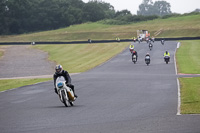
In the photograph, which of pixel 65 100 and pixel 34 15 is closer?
pixel 65 100

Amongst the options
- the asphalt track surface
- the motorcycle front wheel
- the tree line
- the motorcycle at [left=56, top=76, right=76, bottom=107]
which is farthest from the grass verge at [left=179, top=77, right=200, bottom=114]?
the tree line

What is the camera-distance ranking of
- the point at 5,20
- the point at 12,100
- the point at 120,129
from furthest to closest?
1. the point at 5,20
2. the point at 12,100
3. the point at 120,129

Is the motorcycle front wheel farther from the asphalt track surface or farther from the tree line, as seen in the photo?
the tree line

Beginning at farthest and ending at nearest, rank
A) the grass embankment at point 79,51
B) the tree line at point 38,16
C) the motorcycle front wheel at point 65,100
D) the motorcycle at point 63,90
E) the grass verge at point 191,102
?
the tree line at point 38,16
the grass embankment at point 79,51
the motorcycle front wheel at point 65,100
the motorcycle at point 63,90
the grass verge at point 191,102

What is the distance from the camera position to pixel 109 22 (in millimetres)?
131750

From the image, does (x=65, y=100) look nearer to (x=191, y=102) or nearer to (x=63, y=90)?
(x=63, y=90)

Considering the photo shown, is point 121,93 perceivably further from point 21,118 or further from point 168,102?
point 21,118

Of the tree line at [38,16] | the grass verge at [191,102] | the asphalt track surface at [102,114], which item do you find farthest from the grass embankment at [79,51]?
the tree line at [38,16]

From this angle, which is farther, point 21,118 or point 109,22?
point 109,22

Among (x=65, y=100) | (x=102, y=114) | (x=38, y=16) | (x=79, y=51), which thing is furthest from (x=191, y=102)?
(x=38, y=16)

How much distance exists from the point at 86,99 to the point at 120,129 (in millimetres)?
7503

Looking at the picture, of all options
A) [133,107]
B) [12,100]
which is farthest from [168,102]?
[12,100]

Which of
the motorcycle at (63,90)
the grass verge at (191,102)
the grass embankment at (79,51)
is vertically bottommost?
the grass embankment at (79,51)

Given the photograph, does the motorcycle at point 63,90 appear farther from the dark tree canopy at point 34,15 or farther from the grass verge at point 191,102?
the dark tree canopy at point 34,15
